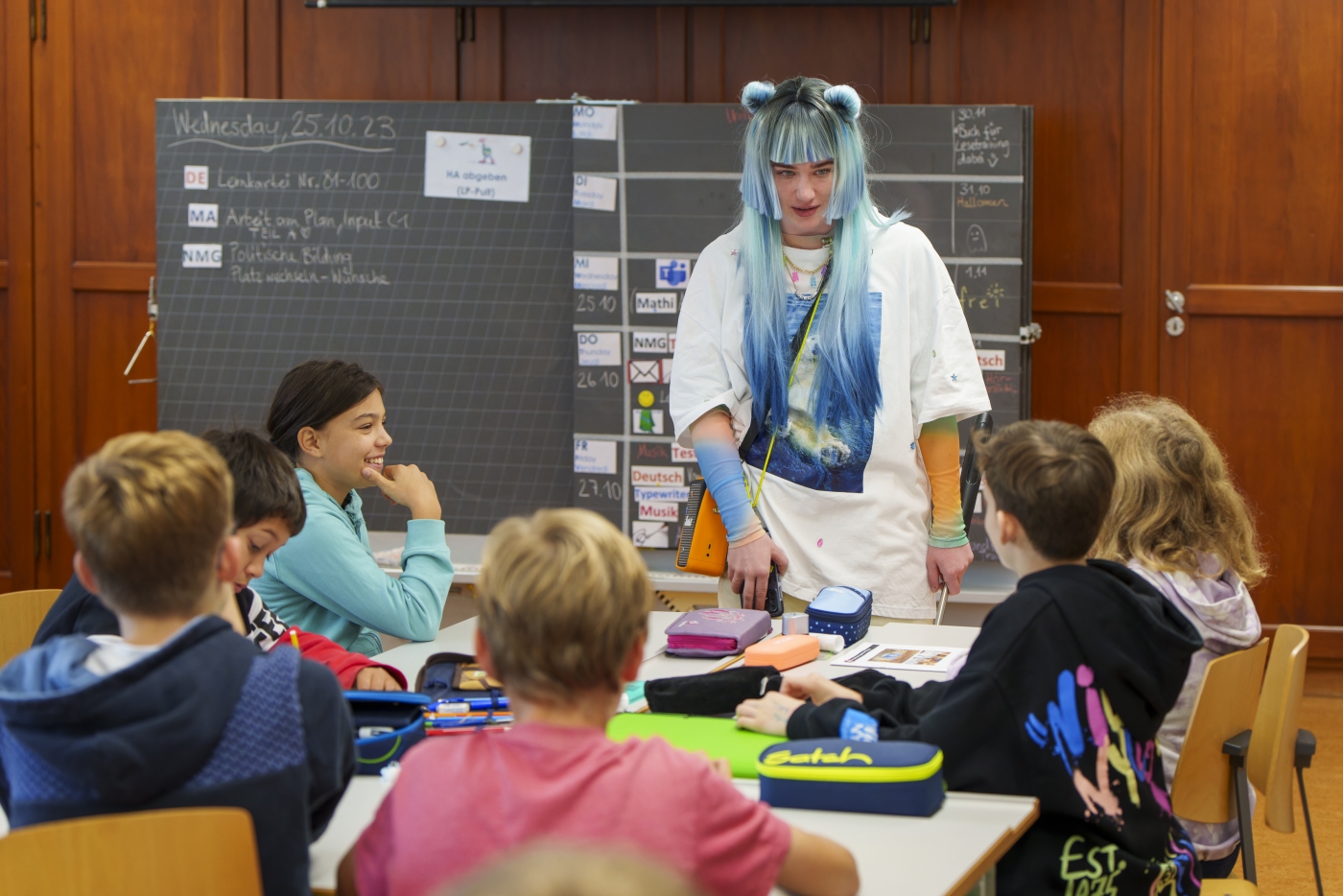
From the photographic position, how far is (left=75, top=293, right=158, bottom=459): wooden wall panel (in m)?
4.73

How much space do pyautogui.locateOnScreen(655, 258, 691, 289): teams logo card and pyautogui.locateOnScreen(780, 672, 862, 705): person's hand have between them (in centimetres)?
257

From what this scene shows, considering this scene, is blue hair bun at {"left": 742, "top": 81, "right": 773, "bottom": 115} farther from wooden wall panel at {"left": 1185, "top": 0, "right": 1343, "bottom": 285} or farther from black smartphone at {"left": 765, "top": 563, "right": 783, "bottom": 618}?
wooden wall panel at {"left": 1185, "top": 0, "right": 1343, "bottom": 285}

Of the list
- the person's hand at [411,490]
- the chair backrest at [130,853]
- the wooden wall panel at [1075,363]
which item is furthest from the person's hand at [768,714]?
the wooden wall panel at [1075,363]

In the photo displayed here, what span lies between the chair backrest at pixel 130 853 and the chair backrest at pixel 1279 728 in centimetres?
153

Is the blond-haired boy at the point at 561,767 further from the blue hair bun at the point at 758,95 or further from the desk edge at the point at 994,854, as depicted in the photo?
the blue hair bun at the point at 758,95

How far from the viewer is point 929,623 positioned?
2434mm

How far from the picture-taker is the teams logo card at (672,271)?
4.15 m

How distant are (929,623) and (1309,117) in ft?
9.33

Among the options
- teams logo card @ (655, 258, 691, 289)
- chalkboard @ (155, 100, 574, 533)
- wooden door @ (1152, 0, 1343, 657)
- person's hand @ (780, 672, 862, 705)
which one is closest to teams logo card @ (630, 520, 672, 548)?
chalkboard @ (155, 100, 574, 533)

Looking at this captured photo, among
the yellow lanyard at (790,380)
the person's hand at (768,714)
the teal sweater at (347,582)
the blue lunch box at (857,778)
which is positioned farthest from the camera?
the yellow lanyard at (790,380)

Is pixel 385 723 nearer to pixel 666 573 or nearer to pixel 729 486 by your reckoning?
pixel 729 486

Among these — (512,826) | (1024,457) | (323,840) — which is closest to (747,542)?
(1024,457)

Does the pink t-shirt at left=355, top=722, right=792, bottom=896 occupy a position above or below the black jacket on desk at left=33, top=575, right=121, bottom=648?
below

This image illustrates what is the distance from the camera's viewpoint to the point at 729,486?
2342 millimetres
